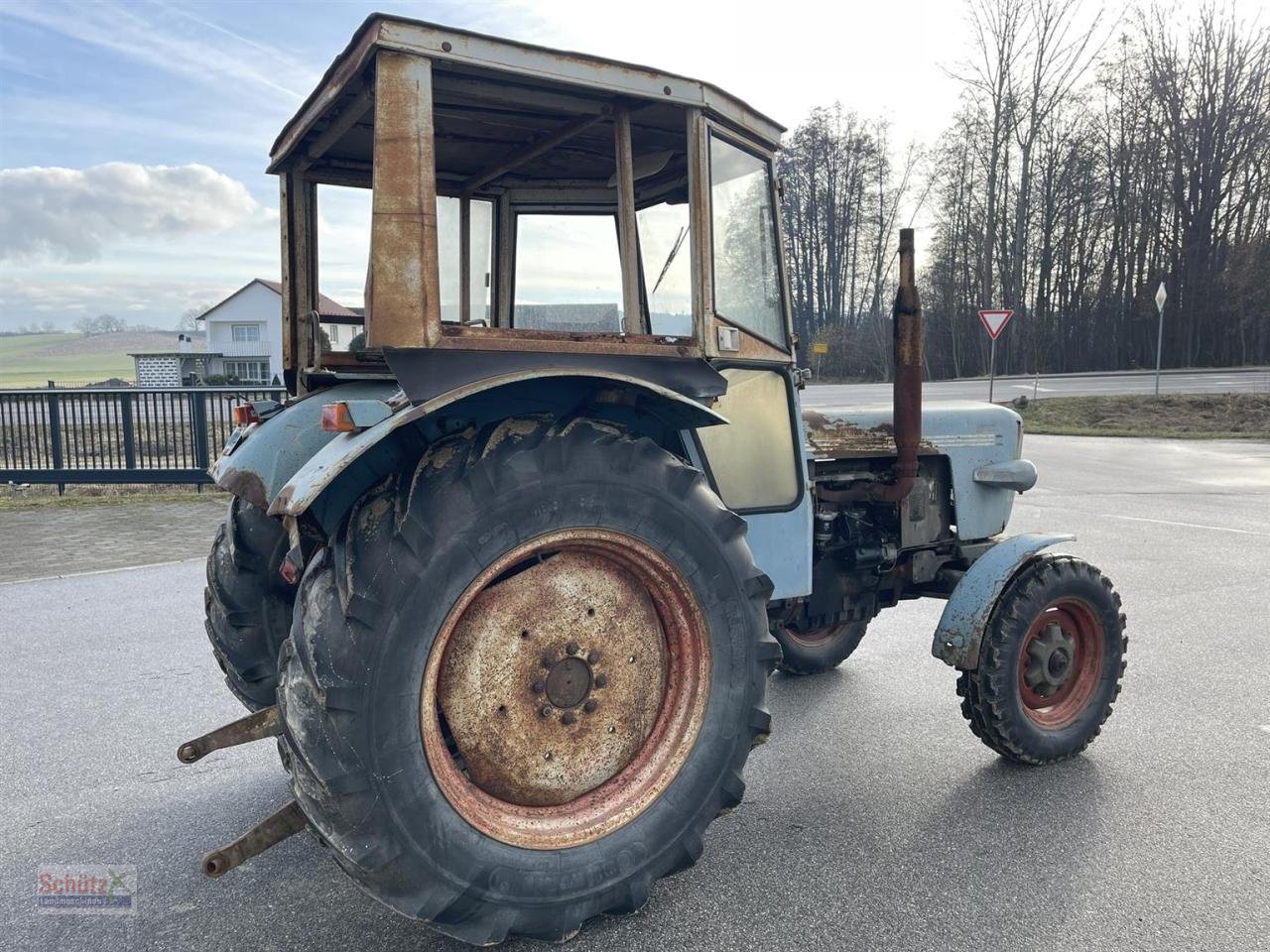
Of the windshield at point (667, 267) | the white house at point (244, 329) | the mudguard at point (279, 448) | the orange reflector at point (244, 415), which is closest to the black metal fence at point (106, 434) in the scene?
the orange reflector at point (244, 415)

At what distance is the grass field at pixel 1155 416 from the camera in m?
19.0

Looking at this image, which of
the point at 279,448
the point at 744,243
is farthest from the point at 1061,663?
the point at 279,448

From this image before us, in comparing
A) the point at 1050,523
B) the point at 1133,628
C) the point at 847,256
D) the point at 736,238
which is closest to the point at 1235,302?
the point at 847,256

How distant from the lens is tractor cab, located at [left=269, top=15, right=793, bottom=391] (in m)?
2.15

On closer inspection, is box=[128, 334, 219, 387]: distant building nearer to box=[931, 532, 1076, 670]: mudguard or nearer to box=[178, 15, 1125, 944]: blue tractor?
box=[178, 15, 1125, 944]: blue tractor

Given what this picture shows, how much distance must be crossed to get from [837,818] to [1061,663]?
3.86ft

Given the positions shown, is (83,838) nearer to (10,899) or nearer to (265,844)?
(10,899)

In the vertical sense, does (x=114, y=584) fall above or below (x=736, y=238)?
below

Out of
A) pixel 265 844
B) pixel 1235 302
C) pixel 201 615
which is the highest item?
pixel 1235 302

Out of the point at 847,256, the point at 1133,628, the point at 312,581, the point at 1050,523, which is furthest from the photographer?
the point at 847,256

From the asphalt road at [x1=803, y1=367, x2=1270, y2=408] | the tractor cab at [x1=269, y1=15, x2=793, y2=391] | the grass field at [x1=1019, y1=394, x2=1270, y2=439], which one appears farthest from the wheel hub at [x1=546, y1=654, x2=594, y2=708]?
the asphalt road at [x1=803, y1=367, x2=1270, y2=408]

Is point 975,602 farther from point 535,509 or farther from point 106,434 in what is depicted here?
point 106,434

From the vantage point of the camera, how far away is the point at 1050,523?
8734 mm

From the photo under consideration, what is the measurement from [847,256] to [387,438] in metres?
48.4
